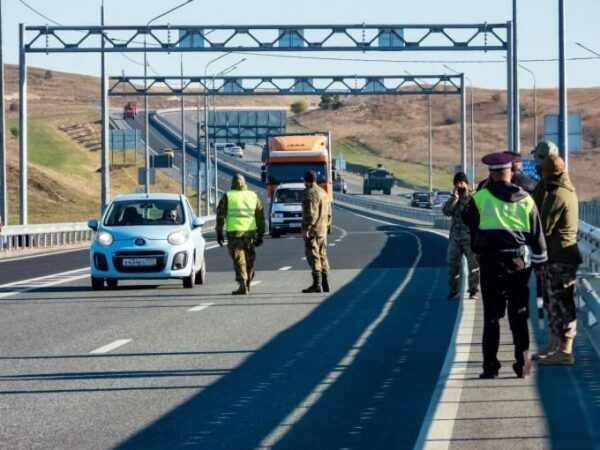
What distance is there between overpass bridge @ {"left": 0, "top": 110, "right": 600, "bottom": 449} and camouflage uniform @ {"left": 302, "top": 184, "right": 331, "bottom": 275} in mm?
581

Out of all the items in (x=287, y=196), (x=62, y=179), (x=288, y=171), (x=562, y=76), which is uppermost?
(x=62, y=179)

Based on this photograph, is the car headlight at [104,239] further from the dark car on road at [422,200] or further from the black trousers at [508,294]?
the dark car on road at [422,200]

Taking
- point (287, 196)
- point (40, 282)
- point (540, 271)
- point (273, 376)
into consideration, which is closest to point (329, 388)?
point (273, 376)

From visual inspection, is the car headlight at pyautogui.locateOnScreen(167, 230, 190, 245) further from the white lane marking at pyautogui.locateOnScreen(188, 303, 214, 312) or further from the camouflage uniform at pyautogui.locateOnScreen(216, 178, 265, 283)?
the white lane marking at pyautogui.locateOnScreen(188, 303, 214, 312)

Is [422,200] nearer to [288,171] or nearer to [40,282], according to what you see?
[288,171]

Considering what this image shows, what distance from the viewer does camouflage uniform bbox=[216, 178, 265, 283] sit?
1005 inches

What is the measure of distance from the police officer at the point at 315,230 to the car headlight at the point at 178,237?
2.12 m

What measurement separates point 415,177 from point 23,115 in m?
126

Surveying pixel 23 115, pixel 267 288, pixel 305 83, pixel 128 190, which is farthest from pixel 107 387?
pixel 128 190

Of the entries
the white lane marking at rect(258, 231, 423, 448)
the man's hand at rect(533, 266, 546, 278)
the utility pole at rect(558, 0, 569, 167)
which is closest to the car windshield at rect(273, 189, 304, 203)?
the utility pole at rect(558, 0, 569, 167)

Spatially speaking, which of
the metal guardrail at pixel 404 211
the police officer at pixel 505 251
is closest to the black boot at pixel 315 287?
the police officer at pixel 505 251

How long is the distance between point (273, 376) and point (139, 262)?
13061 mm

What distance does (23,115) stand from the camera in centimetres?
5538

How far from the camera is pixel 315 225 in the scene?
86.4 ft
